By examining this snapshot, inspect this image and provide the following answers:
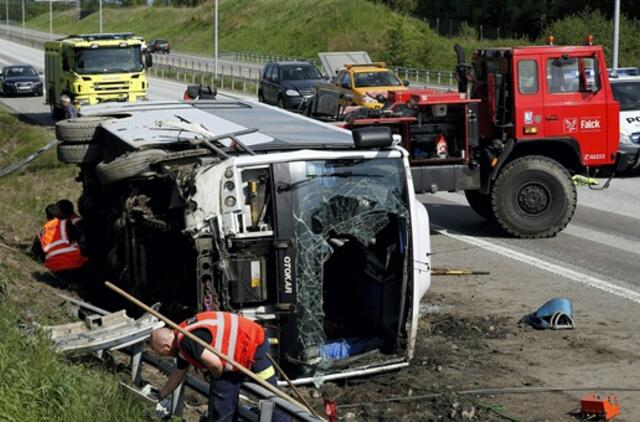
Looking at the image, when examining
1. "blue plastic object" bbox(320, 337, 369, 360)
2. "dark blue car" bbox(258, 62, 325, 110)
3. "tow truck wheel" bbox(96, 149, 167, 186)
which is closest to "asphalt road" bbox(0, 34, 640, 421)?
"blue plastic object" bbox(320, 337, 369, 360)

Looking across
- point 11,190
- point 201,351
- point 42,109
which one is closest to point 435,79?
point 42,109

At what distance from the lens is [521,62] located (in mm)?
15656

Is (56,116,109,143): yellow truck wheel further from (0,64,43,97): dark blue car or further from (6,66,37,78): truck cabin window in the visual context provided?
(6,66,37,78): truck cabin window

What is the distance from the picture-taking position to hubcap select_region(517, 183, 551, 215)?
15.8 metres

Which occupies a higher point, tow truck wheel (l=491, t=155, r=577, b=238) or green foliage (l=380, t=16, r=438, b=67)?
green foliage (l=380, t=16, r=438, b=67)

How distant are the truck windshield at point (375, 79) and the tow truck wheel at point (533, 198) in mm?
15409

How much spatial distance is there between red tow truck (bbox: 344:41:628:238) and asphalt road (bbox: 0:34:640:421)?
0.64 metres

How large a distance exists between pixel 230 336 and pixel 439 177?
28.5 feet

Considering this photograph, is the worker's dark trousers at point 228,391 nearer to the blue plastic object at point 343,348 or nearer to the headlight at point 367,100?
the blue plastic object at point 343,348

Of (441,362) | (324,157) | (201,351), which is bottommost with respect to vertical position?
(441,362)

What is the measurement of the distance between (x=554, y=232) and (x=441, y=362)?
20.8 ft

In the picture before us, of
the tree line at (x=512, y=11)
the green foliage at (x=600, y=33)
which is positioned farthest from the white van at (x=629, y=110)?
the tree line at (x=512, y=11)

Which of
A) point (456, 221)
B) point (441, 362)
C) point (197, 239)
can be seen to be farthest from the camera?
point (456, 221)

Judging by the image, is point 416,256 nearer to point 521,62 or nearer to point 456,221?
point 521,62
